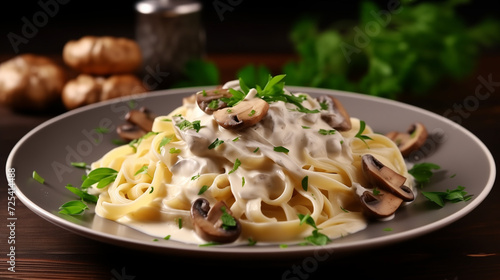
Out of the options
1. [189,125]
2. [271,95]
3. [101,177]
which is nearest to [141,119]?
[101,177]

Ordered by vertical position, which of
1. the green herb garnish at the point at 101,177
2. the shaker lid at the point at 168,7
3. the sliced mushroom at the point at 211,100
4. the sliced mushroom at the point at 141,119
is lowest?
the sliced mushroom at the point at 141,119

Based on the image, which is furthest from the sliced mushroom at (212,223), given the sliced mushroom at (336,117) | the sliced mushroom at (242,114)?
the sliced mushroom at (336,117)

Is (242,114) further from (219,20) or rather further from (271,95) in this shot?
(219,20)

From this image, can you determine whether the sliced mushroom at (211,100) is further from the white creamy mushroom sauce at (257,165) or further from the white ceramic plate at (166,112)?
the white ceramic plate at (166,112)

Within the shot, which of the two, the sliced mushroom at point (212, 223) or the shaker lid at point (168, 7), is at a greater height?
the sliced mushroom at point (212, 223)

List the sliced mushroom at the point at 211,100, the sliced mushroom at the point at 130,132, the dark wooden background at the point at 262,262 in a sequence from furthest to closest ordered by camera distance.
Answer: the sliced mushroom at the point at 130,132
the sliced mushroom at the point at 211,100
the dark wooden background at the point at 262,262

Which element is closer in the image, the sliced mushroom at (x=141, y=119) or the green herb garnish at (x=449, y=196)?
the green herb garnish at (x=449, y=196)

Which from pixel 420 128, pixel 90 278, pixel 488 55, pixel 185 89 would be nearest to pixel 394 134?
pixel 420 128
